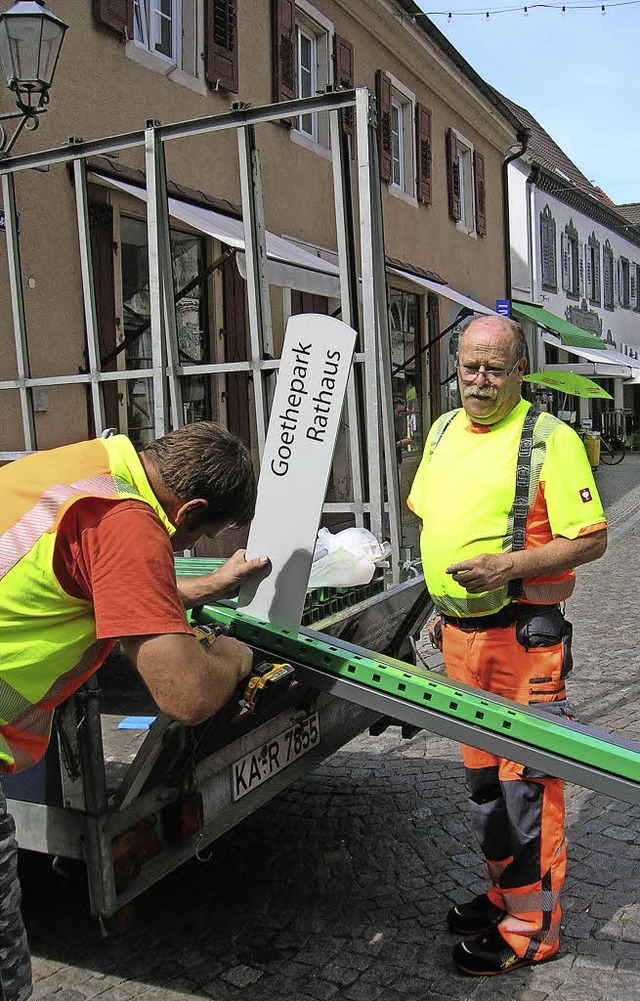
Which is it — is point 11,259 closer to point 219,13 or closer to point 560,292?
point 219,13

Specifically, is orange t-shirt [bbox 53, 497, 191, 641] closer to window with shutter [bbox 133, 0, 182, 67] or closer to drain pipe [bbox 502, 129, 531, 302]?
window with shutter [bbox 133, 0, 182, 67]

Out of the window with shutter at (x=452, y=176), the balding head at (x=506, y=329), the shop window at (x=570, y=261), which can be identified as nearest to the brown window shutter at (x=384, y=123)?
the window with shutter at (x=452, y=176)

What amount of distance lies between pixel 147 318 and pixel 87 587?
24.9ft

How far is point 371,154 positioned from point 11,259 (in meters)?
2.43

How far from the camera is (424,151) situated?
52.3 feet

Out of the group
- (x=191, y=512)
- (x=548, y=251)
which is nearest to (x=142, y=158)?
(x=191, y=512)

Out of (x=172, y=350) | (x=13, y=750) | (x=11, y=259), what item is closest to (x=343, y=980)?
(x=13, y=750)

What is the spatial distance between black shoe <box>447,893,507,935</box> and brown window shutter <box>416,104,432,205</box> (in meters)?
13.9

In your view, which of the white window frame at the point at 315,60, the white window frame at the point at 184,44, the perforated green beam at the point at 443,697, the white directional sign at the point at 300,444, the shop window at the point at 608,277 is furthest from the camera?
the shop window at the point at 608,277

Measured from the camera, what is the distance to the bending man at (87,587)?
1.99 meters

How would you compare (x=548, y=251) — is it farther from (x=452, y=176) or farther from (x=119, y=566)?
(x=119, y=566)

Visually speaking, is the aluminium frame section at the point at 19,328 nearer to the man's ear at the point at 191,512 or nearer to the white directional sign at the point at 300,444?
the white directional sign at the point at 300,444

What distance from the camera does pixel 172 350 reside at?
4.89 meters

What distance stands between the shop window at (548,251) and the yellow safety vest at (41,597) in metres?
25.2
